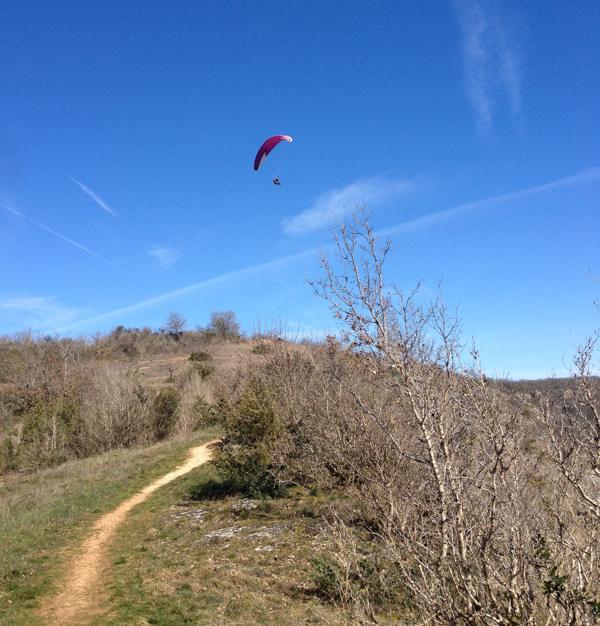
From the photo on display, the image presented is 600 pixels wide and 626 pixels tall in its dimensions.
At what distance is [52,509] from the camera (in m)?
13.5

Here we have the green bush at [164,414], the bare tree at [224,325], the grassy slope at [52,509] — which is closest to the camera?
the grassy slope at [52,509]

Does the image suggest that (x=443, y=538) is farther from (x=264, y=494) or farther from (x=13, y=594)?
(x=264, y=494)

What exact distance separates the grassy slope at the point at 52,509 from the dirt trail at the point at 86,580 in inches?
10.3

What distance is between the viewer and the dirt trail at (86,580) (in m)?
7.30

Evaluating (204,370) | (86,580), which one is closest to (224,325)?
(204,370)

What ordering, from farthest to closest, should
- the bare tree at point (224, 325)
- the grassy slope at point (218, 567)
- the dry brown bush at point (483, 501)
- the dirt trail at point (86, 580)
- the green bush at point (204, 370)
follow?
1. the bare tree at point (224, 325)
2. the green bush at point (204, 370)
3. the dirt trail at point (86, 580)
4. the grassy slope at point (218, 567)
5. the dry brown bush at point (483, 501)

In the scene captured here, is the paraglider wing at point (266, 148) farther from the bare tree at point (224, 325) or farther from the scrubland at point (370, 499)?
the bare tree at point (224, 325)

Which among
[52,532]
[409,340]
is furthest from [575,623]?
[52,532]

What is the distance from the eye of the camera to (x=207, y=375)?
36.7 metres

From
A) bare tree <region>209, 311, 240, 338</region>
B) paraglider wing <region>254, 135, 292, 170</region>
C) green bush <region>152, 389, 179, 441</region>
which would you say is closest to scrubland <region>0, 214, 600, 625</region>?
green bush <region>152, 389, 179, 441</region>

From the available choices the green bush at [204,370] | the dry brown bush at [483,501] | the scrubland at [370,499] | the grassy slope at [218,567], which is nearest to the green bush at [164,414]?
the scrubland at [370,499]

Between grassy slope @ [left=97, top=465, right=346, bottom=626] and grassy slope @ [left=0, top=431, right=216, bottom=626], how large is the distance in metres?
1.20

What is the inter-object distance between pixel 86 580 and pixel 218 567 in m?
2.29

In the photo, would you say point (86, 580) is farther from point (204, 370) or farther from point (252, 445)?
point (204, 370)
